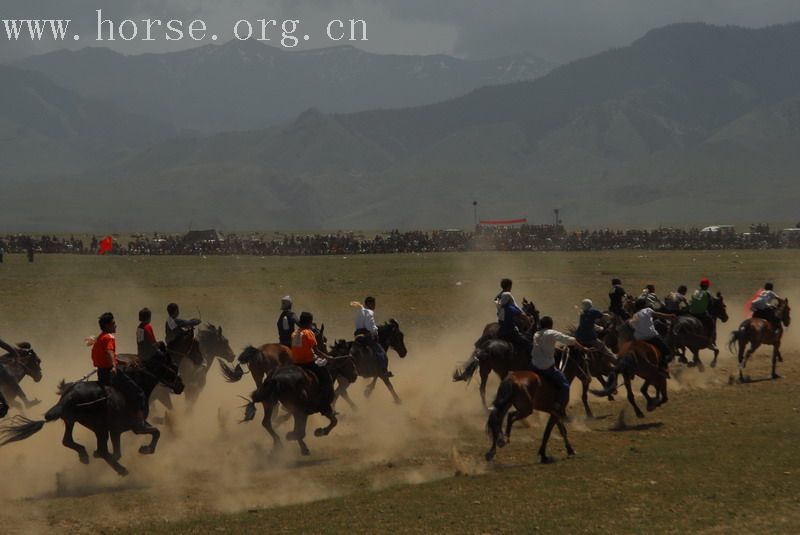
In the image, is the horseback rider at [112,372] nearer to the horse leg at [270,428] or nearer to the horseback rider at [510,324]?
the horse leg at [270,428]

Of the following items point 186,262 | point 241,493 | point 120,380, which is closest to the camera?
point 241,493

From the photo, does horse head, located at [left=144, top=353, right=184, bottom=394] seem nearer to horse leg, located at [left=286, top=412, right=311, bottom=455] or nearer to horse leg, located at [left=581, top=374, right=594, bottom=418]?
horse leg, located at [left=286, top=412, right=311, bottom=455]

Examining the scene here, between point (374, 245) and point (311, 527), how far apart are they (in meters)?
69.2

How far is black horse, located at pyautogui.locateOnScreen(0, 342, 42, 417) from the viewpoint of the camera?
1933 centimetres

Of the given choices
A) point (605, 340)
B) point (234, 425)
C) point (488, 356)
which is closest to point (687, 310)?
point (605, 340)

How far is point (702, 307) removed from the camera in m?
25.2

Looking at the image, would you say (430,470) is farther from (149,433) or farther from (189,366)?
(189,366)

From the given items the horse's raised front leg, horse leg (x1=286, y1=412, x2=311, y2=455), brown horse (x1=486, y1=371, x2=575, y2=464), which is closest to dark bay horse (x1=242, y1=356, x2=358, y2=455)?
horse leg (x1=286, y1=412, x2=311, y2=455)

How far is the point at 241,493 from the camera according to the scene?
14.5 metres

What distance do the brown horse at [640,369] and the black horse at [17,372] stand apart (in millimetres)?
10795

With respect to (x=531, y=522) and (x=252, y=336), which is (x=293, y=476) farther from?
(x=252, y=336)

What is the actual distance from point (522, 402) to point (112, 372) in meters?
6.07

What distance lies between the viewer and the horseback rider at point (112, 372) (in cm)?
1528

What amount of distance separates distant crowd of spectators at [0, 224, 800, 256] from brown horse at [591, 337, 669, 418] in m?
59.6
